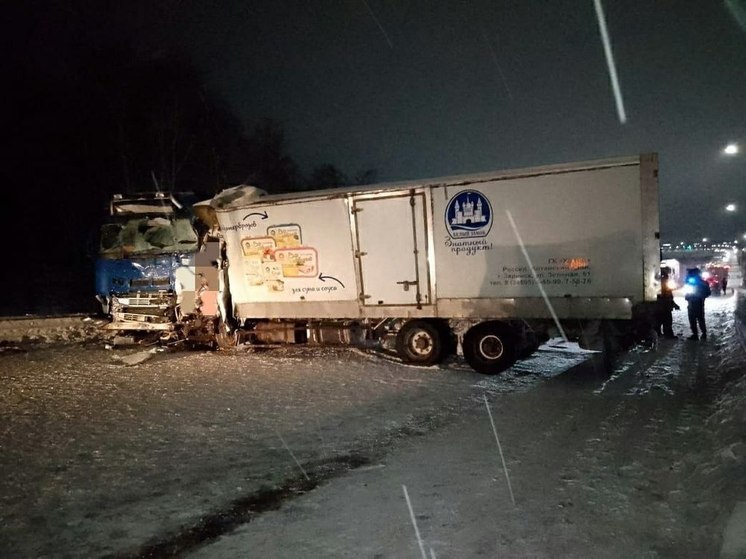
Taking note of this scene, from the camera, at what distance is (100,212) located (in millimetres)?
31281

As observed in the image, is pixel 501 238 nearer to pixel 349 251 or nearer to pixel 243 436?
pixel 349 251

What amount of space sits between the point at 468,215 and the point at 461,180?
61cm

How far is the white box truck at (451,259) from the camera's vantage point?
9.30 m

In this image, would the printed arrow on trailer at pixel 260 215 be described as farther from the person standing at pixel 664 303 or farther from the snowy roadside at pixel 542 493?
the person standing at pixel 664 303

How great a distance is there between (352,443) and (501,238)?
4.87m

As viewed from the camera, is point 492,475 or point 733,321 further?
point 733,321

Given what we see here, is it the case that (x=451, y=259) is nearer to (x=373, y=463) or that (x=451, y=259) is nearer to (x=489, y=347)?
(x=489, y=347)

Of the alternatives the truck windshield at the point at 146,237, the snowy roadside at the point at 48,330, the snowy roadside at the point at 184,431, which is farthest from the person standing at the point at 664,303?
the snowy roadside at the point at 48,330

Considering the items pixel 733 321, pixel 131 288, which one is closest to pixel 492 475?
pixel 131 288

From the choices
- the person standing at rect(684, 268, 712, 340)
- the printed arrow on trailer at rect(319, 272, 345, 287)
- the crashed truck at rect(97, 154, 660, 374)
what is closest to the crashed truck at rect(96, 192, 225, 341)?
the crashed truck at rect(97, 154, 660, 374)

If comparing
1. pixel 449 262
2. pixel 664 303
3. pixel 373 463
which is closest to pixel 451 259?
pixel 449 262

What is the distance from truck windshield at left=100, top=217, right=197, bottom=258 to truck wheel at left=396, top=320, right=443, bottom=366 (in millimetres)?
6090

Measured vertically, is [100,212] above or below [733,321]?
above

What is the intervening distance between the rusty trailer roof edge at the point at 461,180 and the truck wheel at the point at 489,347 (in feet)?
8.21
